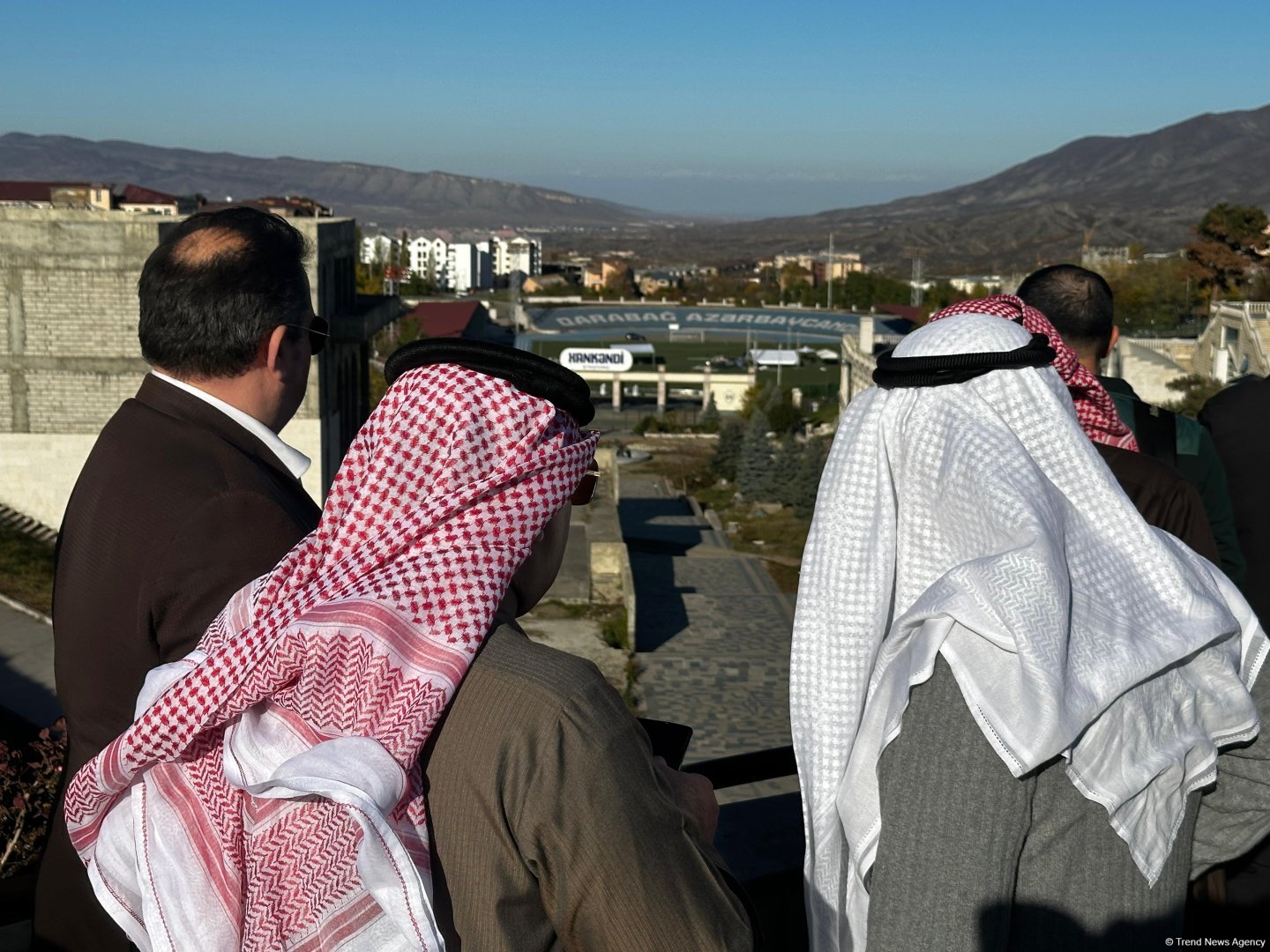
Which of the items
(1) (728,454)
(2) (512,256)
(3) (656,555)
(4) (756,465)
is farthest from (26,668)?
(2) (512,256)

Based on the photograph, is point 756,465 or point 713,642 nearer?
point 713,642

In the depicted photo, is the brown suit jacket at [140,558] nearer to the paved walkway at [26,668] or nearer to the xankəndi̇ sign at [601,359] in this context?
the paved walkway at [26,668]

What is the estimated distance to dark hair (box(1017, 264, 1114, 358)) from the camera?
3.17 meters

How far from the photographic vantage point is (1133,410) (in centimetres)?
313

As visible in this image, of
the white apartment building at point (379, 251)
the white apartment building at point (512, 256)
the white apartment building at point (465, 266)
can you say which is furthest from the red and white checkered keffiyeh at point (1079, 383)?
the white apartment building at point (512, 256)

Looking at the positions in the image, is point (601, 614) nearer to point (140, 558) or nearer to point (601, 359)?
point (140, 558)

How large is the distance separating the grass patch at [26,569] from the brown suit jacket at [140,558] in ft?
39.3

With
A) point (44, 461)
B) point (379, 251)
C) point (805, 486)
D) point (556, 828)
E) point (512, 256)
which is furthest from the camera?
point (512, 256)

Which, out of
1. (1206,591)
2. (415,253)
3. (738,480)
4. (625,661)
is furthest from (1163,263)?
(415,253)

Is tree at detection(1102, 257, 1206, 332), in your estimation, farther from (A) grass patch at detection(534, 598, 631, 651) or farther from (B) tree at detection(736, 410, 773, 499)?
(A) grass patch at detection(534, 598, 631, 651)

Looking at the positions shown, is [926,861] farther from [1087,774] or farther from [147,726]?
[147,726]

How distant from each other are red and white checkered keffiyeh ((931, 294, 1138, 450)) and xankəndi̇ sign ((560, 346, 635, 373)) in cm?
4802

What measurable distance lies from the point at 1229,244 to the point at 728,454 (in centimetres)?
1536

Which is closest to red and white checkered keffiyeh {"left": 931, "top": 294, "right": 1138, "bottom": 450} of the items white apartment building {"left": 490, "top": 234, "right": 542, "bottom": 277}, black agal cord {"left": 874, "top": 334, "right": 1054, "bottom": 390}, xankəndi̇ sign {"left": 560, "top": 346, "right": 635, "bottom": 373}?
black agal cord {"left": 874, "top": 334, "right": 1054, "bottom": 390}
